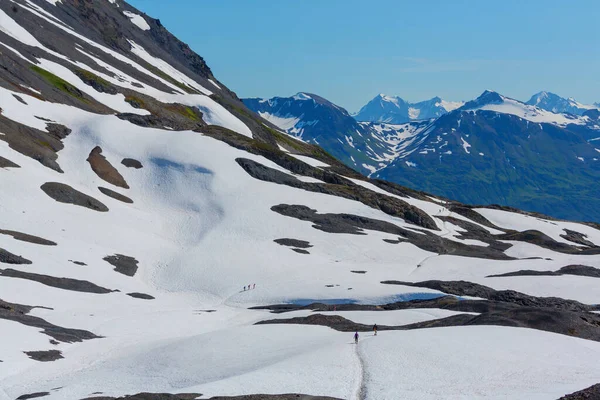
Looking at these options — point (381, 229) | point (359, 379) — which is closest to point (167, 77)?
point (381, 229)

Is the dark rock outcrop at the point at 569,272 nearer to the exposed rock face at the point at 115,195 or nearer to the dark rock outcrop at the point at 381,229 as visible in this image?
the dark rock outcrop at the point at 381,229

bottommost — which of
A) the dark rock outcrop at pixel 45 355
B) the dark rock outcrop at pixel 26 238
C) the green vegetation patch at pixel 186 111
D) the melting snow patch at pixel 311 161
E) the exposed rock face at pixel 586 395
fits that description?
the exposed rock face at pixel 586 395

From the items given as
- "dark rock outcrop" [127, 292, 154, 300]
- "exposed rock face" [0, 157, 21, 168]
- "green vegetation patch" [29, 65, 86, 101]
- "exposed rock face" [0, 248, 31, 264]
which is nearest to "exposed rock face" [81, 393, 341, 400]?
"exposed rock face" [0, 248, 31, 264]

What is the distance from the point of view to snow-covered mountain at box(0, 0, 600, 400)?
44.2 m

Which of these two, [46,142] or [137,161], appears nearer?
[46,142]

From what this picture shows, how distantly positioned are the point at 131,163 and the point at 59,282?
44032 millimetres

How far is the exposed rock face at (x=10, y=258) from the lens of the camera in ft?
218

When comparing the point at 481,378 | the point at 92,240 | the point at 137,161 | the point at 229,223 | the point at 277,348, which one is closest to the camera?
the point at 481,378

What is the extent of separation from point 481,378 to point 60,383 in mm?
29060

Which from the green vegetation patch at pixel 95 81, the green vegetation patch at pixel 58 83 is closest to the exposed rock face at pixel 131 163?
the green vegetation patch at pixel 58 83

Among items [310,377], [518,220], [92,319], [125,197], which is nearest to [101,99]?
[125,197]

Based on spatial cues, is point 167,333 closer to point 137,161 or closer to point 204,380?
point 204,380

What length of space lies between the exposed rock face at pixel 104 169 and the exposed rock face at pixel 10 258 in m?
34.9

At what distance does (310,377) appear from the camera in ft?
137
